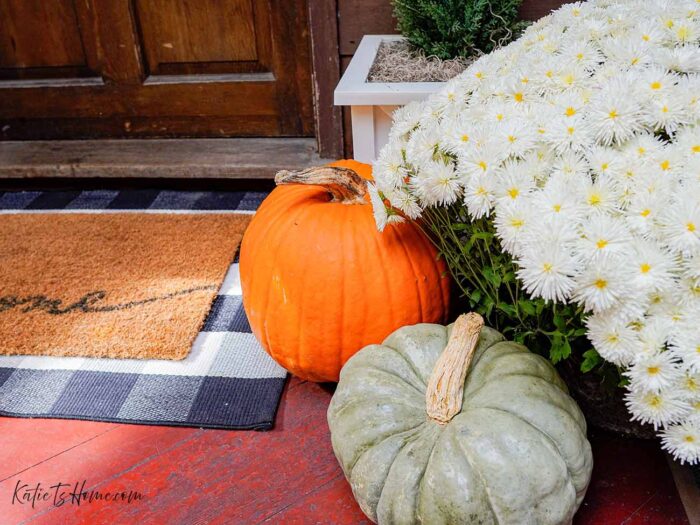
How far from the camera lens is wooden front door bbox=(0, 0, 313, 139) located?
2127mm

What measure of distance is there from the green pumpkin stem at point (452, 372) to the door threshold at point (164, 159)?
1258mm

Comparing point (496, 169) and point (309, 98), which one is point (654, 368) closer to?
point (496, 169)

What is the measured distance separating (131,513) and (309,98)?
5.10 ft

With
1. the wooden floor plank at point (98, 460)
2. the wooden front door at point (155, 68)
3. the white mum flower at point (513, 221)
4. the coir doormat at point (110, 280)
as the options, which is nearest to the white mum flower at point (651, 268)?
the white mum flower at point (513, 221)

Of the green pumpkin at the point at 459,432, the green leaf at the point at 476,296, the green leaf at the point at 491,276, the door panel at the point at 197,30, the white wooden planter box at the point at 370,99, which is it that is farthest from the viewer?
the door panel at the point at 197,30

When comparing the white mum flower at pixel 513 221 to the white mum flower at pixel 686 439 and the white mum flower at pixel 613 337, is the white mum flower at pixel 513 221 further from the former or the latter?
the white mum flower at pixel 686 439

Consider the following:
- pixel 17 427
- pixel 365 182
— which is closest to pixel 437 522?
pixel 365 182

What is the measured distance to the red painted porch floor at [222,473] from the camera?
1011 millimetres

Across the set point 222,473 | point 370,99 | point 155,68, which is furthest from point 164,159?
point 222,473

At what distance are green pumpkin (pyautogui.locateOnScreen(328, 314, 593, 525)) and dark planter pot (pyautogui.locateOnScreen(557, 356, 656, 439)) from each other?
131 mm

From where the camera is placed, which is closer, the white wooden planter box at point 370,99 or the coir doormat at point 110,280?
the coir doormat at point 110,280

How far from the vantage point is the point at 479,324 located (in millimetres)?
970

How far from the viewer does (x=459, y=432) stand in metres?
0.86

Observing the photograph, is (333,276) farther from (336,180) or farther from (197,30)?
(197,30)
